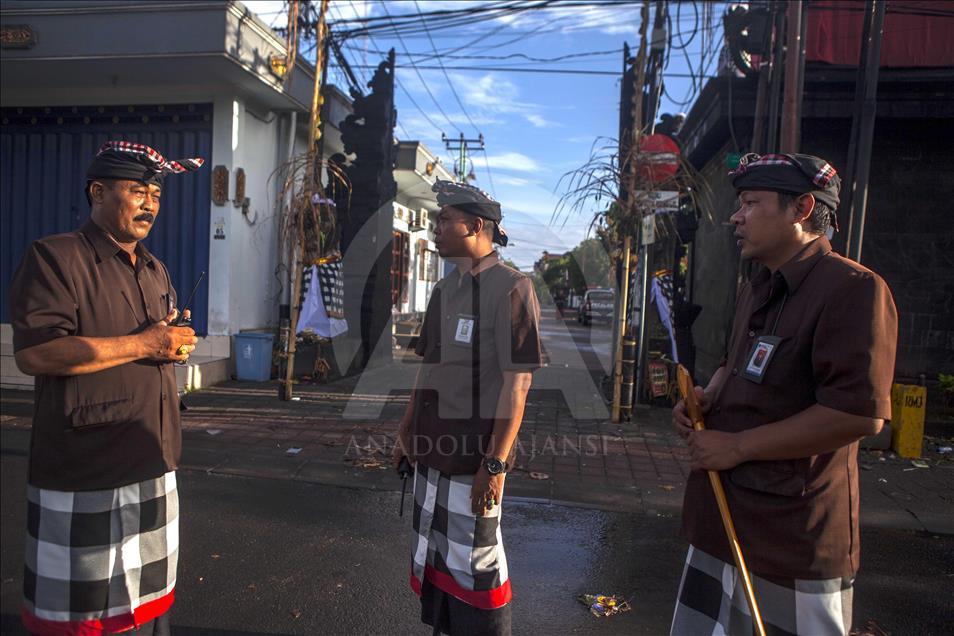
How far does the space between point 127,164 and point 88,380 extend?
74cm

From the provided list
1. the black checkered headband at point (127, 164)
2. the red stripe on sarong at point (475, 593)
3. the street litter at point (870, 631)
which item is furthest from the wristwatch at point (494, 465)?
the street litter at point (870, 631)

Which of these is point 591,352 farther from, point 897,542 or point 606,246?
point 897,542

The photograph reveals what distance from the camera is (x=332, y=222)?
8625mm

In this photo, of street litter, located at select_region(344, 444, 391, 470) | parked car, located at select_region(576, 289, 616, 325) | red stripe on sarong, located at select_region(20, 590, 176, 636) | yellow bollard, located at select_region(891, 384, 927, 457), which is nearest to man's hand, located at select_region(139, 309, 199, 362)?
red stripe on sarong, located at select_region(20, 590, 176, 636)

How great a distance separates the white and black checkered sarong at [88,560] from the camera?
6.98 feet

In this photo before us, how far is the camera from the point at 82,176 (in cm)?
943

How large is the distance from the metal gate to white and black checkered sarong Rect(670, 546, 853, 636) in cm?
843

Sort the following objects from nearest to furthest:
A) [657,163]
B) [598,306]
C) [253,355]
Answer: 1. [657,163]
2. [253,355]
3. [598,306]

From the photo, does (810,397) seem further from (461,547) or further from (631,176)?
(631,176)

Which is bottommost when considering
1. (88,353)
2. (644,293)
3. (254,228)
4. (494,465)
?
(494,465)

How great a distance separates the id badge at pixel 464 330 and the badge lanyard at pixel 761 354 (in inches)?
40.8

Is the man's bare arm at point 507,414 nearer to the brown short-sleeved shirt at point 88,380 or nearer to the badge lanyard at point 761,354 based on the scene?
the badge lanyard at point 761,354

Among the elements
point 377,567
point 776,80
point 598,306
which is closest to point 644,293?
point 776,80

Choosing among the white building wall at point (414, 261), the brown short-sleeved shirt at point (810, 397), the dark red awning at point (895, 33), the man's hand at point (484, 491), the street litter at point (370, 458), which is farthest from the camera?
the white building wall at point (414, 261)
